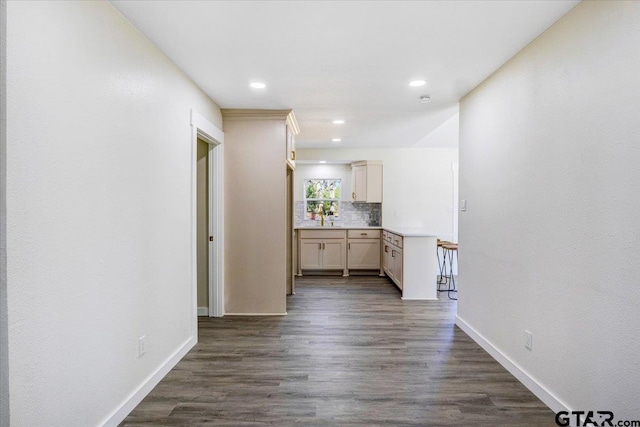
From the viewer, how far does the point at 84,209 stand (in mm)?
1715

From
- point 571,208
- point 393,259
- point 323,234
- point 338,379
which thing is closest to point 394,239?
point 393,259

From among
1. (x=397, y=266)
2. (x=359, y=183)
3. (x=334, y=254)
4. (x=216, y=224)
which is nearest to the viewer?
(x=216, y=224)

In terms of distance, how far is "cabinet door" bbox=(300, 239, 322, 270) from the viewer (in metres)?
6.41

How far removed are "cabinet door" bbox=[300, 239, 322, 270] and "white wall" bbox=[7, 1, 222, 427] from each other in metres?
3.84

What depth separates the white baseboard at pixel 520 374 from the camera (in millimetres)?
2113

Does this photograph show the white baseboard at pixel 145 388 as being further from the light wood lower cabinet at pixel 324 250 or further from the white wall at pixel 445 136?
the white wall at pixel 445 136

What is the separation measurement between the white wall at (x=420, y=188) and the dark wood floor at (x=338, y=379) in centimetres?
288

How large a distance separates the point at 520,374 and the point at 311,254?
427 cm

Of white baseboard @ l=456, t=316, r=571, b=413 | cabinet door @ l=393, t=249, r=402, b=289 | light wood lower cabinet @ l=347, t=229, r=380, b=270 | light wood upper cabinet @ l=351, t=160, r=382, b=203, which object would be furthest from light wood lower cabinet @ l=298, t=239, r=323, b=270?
white baseboard @ l=456, t=316, r=571, b=413

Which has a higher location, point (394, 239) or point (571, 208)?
point (571, 208)

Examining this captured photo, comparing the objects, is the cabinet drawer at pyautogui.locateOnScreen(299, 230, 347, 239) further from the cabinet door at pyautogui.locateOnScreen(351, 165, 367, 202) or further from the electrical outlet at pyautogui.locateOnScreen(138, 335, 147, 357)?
the electrical outlet at pyautogui.locateOnScreen(138, 335, 147, 357)

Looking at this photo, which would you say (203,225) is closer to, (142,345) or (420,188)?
(142,345)

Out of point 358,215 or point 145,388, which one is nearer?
point 145,388

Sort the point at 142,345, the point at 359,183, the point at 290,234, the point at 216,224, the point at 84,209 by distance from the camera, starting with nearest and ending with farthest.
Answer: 1. the point at 84,209
2. the point at 142,345
3. the point at 216,224
4. the point at 290,234
5. the point at 359,183
